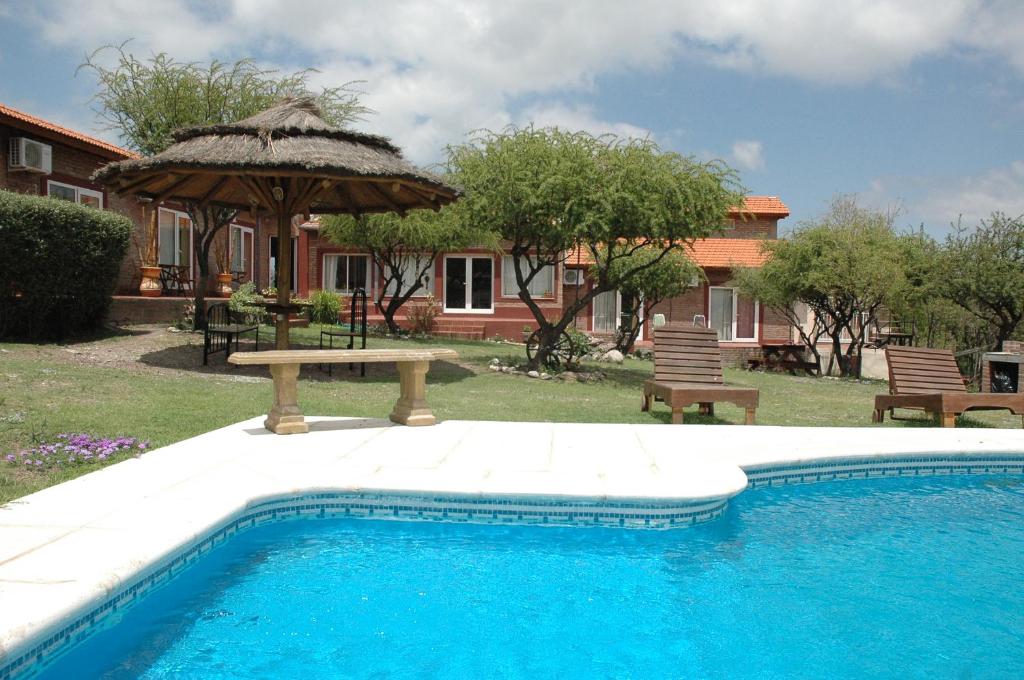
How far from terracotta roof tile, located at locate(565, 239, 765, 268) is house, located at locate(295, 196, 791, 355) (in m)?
0.04

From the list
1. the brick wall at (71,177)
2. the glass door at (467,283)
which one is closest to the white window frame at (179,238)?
the brick wall at (71,177)

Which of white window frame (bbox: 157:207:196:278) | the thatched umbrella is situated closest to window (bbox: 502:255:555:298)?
white window frame (bbox: 157:207:196:278)

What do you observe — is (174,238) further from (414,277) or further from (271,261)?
(414,277)

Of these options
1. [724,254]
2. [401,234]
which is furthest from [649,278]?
[724,254]

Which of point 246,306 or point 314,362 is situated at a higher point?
point 246,306

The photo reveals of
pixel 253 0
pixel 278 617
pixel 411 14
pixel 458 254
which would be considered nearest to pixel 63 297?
pixel 253 0

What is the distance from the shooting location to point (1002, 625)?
411 cm

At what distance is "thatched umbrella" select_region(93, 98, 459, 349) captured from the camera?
35.4ft

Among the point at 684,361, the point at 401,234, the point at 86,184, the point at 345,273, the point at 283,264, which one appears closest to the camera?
the point at 684,361

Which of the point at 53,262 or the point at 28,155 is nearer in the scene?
the point at 53,262

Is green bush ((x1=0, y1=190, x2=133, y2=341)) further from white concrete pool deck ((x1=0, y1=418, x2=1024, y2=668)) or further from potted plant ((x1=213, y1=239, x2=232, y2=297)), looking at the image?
potted plant ((x1=213, y1=239, x2=232, y2=297))

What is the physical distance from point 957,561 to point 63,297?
12.7 meters

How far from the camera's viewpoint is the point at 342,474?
18.4ft

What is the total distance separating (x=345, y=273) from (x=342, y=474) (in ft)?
74.4
